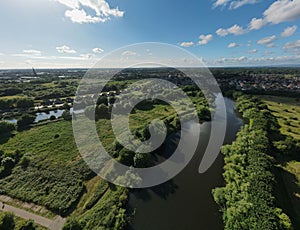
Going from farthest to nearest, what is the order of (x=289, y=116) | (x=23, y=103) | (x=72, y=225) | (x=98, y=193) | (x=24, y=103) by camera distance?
1. (x=24, y=103)
2. (x=23, y=103)
3. (x=289, y=116)
4. (x=98, y=193)
5. (x=72, y=225)

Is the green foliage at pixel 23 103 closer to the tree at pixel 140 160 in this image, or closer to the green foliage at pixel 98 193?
the green foliage at pixel 98 193

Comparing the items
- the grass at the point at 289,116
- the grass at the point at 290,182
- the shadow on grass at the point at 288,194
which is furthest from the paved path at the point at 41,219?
the grass at the point at 289,116

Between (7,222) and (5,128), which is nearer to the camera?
(7,222)

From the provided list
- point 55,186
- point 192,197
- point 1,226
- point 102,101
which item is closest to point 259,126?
point 192,197

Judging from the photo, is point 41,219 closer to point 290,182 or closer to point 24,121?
point 290,182

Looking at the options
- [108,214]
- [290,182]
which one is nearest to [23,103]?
[108,214]

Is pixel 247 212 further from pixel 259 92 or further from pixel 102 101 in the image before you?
pixel 259 92

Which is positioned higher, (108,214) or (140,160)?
(140,160)
